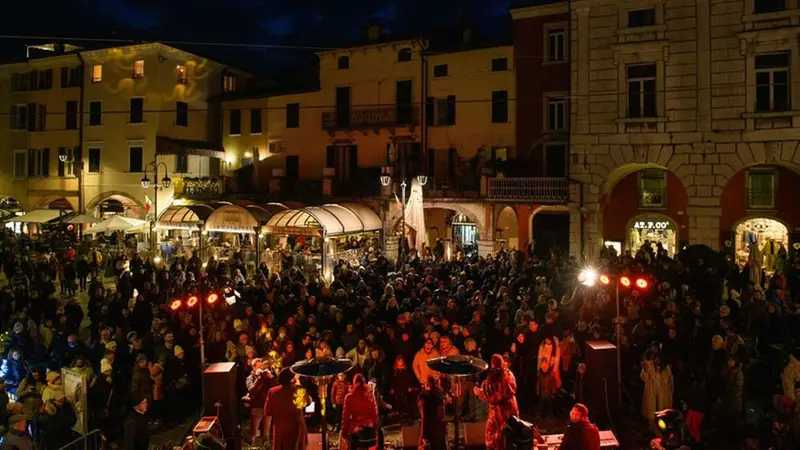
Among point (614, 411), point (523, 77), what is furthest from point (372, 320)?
point (523, 77)

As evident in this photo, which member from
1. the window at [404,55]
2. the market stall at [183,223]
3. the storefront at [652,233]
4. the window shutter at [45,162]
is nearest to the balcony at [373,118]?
the window at [404,55]

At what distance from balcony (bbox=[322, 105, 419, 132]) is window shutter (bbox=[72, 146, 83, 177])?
48.0ft

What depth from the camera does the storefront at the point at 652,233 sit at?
24234mm

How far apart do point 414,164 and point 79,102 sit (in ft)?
66.3

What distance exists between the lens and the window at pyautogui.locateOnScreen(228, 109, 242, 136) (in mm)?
34344

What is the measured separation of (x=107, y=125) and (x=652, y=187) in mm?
28313

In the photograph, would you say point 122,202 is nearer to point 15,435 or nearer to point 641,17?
point 641,17

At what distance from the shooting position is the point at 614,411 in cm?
1011

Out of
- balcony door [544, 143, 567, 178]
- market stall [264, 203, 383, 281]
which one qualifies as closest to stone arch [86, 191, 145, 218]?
market stall [264, 203, 383, 281]

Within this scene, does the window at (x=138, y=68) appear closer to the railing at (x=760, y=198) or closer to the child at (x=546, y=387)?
the child at (x=546, y=387)

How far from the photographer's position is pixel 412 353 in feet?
37.8

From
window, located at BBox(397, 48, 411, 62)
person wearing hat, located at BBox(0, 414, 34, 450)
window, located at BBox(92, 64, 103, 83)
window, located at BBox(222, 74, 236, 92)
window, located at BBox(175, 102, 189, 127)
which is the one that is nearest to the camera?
person wearing hat, located at BBox(0, 414, 34, 450)

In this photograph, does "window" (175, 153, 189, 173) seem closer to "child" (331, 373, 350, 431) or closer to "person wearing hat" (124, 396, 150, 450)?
"child" (331, 373, 350, 431)

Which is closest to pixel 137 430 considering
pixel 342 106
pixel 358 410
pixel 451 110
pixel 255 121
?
pixel 358 410
